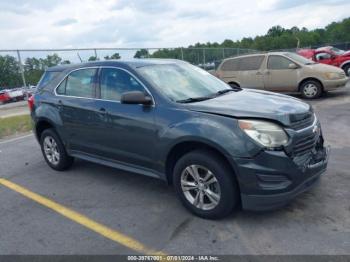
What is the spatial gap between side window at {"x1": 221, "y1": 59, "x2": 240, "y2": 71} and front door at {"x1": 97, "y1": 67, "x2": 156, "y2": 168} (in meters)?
9.04

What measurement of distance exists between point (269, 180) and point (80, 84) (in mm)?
3253

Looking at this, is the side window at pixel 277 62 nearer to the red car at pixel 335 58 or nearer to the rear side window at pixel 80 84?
the red car at pixel 335 58

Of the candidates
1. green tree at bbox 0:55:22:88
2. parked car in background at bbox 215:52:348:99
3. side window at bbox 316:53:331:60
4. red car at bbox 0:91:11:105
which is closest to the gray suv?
parked car in background at bbox 215:52:348:99

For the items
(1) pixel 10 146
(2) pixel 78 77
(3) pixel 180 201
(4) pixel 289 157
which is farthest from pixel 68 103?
(1) pixel 10 146

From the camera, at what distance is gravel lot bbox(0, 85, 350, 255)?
3.51 metres

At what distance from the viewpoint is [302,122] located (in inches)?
155

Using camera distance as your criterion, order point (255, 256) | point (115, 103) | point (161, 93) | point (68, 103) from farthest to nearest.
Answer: point (68, 103)
point (115, 103)
point (161, 93)
point (255, 256)

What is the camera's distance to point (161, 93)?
438 cm

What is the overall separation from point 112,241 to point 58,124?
2685mm

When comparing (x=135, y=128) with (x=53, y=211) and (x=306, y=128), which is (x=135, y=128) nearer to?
(x=53, y=211)

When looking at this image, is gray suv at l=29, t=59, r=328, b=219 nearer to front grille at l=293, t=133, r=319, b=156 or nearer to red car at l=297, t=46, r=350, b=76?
front grille at l=293, t=133, r=319, b=156

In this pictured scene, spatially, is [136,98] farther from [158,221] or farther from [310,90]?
[310,90]

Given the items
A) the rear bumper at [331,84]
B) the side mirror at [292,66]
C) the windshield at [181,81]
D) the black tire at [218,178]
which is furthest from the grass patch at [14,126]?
the rear bumper at [331,84]

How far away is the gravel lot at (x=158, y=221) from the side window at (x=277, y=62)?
22.7 ft
